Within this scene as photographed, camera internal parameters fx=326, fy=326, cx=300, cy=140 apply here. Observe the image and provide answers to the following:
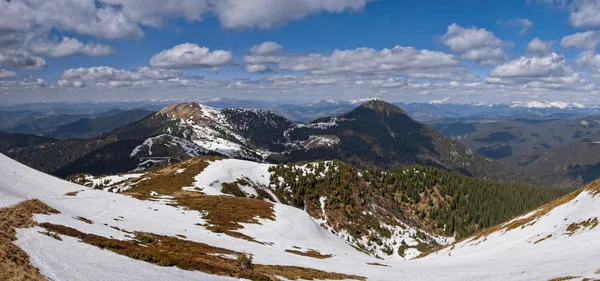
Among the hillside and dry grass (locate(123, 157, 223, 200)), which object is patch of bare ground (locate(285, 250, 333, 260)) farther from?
dry grass (locate(123, 157, 223, 200))

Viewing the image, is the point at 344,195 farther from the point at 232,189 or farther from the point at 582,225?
the point at 582,225

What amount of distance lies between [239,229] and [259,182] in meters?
88.5

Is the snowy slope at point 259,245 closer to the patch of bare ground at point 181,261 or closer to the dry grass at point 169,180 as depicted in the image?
the patch of bare ground at point 181,261

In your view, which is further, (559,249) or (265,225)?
(265,225)

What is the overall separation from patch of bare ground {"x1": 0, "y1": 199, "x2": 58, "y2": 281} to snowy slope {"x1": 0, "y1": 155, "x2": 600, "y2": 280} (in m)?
0.74

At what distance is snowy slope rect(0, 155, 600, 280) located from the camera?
23500 mm

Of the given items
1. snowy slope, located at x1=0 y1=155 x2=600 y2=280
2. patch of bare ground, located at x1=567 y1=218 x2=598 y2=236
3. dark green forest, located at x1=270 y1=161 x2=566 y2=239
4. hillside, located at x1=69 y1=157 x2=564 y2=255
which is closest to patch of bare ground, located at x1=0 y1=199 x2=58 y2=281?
snowy slope, located at x1=0 y1=155 x2=600 y2=280

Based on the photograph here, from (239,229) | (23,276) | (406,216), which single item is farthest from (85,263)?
(406,216)

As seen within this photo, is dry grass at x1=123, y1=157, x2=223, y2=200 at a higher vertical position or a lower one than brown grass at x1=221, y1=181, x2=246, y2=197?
higher

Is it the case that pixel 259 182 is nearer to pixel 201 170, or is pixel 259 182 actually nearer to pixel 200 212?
pixel 201 170

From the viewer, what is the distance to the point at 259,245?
55.5 metres

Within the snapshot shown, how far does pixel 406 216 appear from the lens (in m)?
170

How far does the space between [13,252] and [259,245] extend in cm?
3860

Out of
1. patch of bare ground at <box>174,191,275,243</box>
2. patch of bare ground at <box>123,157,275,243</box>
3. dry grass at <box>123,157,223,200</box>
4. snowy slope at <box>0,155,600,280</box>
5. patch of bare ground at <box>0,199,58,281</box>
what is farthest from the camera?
dry grass at <box>123,157,223,200</box>
